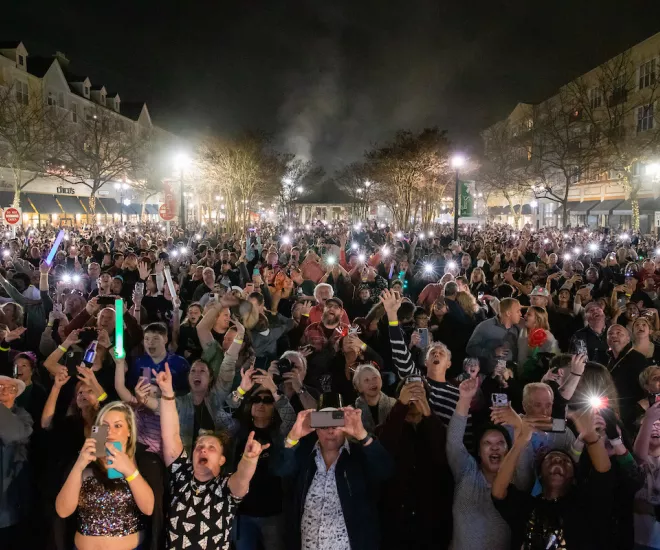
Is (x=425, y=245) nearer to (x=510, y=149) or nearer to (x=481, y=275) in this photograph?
(x=481, y=275)

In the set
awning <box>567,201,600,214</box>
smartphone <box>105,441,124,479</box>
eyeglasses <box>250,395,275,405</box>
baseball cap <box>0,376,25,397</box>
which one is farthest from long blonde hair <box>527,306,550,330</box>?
awning <box>567,201,600,214</box>

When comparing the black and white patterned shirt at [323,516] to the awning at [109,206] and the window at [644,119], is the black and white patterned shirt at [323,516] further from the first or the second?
the awning at [109,206]

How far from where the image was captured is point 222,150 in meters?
38.1

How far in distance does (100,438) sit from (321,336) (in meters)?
3.21

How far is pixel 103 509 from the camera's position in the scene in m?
3.34

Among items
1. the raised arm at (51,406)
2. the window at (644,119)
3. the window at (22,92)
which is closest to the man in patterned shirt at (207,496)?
the raised arm at (51,406)

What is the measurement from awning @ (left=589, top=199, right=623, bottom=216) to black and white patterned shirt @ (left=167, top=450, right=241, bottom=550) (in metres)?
47.3

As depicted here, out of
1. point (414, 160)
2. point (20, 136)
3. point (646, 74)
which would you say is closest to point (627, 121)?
point (646, 74)

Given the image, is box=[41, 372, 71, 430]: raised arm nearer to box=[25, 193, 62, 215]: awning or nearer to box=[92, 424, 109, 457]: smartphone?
box=[92, 424, 109, 457]: smartphone

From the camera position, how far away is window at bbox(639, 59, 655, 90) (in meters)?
39.1

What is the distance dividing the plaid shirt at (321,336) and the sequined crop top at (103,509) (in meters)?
2.85

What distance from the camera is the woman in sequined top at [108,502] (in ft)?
10.8

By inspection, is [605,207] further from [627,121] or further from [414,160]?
[414,160]

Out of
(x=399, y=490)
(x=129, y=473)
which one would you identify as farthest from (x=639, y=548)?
(x=129, y=473)
